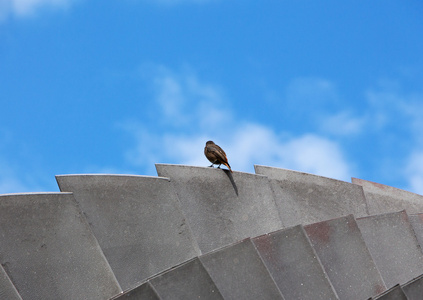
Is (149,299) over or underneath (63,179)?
underneath

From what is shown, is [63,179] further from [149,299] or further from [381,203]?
[381,203]

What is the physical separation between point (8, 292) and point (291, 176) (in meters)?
6.39

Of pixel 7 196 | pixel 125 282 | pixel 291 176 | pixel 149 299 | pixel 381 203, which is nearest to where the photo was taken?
pixel 149 299

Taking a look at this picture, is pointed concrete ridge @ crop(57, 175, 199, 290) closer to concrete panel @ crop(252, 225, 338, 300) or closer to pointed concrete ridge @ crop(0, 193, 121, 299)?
pointed concrete ridge @ crop(0, 193, 121, 299)

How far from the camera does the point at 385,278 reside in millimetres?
11430

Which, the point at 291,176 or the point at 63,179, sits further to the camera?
the point at 291,176

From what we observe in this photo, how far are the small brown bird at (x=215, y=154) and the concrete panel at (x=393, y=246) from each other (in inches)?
112

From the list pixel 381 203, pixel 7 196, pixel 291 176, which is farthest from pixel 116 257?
pixel 381 203

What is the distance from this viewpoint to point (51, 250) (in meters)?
9.58

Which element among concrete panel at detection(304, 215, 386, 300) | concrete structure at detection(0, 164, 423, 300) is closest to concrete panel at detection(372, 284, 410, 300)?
concrete structure at detection(0, 164, 423, 300)

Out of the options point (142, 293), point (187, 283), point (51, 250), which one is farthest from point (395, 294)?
point (51, 250)

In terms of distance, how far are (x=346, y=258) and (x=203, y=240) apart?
8.35 ft

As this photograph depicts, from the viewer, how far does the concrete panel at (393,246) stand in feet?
38.1

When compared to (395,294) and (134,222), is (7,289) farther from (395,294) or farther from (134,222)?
(395,294)
